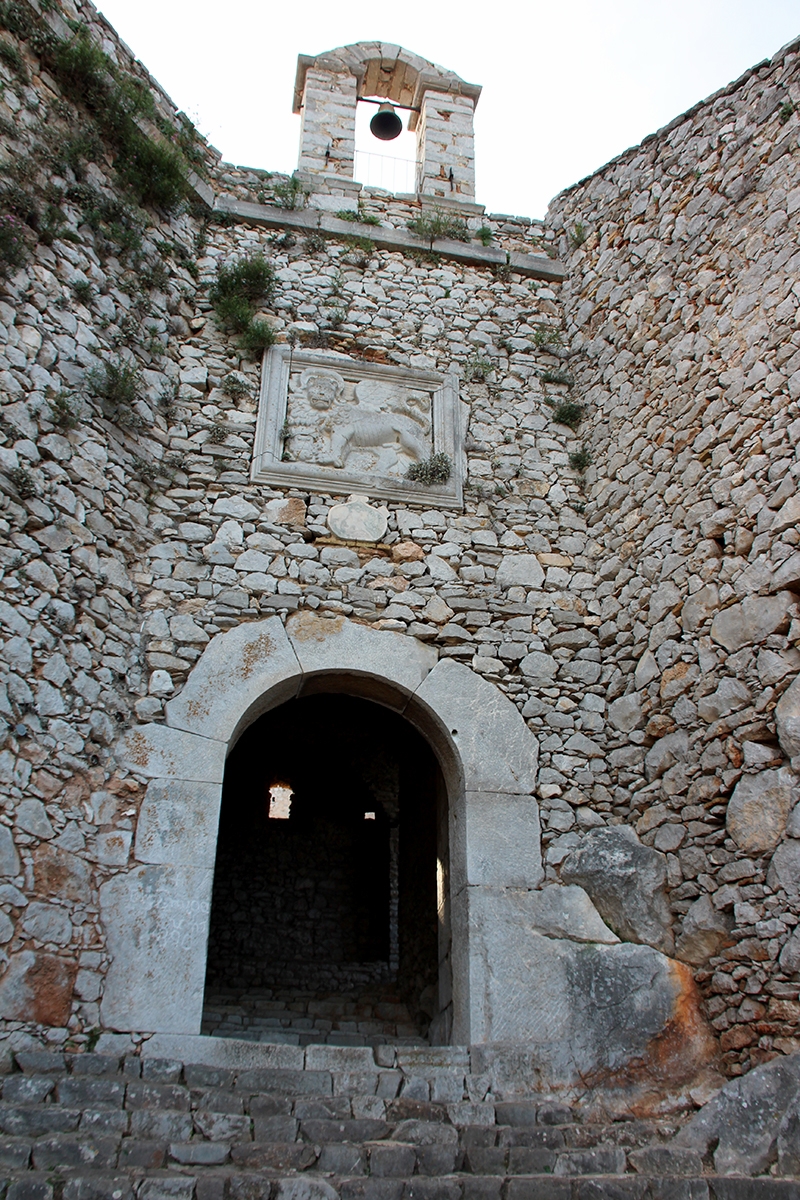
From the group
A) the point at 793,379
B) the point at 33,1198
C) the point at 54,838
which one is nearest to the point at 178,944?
the point at 54,838

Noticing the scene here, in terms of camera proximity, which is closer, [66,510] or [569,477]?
[66,510]

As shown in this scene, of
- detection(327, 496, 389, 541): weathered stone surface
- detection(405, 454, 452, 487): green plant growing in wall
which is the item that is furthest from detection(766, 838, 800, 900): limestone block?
detection(405, 454, 452, 487): green plant growing in wall

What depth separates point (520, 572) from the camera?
641cm

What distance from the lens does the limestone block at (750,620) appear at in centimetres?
479

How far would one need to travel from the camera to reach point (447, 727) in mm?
5762

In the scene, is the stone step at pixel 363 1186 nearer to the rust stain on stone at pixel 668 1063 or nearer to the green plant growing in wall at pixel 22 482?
the rust stain on stone at pixel 668 1063

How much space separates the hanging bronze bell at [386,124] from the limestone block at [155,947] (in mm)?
6765

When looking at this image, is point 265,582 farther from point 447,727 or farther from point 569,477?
point 569,477

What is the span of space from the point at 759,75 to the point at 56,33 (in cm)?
487

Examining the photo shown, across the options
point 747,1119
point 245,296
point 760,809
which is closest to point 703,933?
point 760,809

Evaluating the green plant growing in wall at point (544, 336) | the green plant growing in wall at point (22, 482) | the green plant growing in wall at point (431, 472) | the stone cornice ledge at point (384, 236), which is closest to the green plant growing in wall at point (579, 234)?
the stone cornice ledge at point (384, 236)

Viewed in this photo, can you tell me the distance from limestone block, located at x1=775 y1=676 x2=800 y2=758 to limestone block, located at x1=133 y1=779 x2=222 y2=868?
3.06 metres

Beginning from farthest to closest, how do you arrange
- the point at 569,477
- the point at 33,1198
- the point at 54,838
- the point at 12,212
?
→ the point at 569,477 < the point at 12,212 < the point at 54,838 < the point at 33,1198

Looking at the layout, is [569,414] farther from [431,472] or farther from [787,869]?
[787,869]
